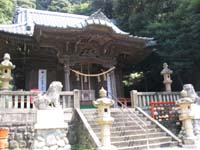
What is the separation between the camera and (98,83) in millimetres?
14281

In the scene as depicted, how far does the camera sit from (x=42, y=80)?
13.1m

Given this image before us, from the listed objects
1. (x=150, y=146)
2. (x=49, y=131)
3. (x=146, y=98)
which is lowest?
(x=150, y=146)

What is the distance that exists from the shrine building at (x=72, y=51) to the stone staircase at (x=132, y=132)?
3.11 m

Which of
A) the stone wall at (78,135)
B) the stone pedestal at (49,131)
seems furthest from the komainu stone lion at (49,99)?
the stone wall at (78,135)

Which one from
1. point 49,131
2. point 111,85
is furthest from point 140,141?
point 111,85

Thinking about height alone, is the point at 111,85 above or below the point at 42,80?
below

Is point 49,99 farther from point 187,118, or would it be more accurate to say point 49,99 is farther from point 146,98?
point 146,98

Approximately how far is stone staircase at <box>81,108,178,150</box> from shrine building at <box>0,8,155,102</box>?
3.11m

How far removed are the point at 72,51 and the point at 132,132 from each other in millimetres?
5751

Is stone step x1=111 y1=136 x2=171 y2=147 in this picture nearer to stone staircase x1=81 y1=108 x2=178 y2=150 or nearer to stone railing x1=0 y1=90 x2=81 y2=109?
stone staircase x1=81 y1=108 x2=178 y2=150

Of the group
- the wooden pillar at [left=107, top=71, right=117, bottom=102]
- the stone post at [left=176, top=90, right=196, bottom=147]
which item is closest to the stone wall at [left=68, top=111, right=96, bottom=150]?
the stone post at [left=176, top=90, right=196, bottom=147]

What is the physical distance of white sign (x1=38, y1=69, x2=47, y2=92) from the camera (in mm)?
13023

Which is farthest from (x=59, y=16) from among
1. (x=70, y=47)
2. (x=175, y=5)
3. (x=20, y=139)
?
(x=20, y=139)

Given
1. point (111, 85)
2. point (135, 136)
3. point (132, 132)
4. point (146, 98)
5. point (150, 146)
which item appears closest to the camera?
point (150, 146)
